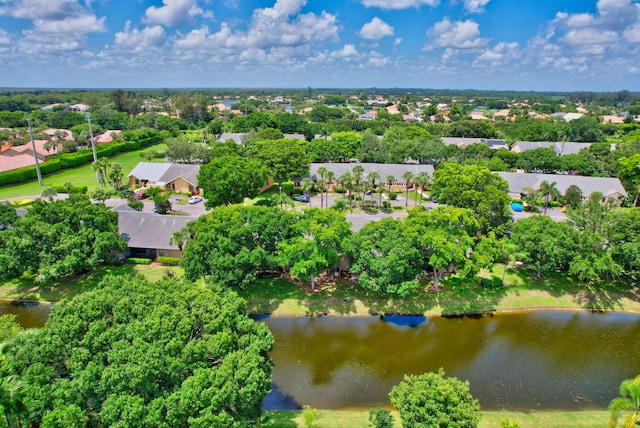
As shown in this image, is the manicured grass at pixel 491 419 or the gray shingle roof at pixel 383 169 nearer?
the manicured grass at pixel 491 419

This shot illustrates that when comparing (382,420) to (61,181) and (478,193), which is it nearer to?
(478,193)

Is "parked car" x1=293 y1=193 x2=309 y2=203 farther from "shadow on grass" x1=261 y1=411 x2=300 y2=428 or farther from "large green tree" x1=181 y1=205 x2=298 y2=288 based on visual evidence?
"shadow on grass" x1=261 y1=411 x2=300 y2=428

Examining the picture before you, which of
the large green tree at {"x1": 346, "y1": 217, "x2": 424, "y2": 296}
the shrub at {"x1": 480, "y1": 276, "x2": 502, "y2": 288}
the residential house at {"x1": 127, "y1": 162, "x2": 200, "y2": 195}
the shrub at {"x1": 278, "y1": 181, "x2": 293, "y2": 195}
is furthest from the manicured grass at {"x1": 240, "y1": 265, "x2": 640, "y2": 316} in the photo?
the residential house at {"x1": 127, "y1": 162, "x2": 200, "y2": 195}

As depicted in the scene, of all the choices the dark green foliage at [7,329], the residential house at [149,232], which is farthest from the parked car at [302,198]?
the dark green foliage at [7,329]

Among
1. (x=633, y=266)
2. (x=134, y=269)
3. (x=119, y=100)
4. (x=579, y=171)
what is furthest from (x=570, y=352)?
(x=119, y=100)

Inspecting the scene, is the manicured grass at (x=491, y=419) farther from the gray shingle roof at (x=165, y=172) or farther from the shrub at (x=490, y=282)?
the gray shingle roof at (x=165, y=172)

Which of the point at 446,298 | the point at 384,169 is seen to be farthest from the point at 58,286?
the point at 384,169

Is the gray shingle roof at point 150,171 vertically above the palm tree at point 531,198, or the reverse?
the gray shingle roof at point 150,171
